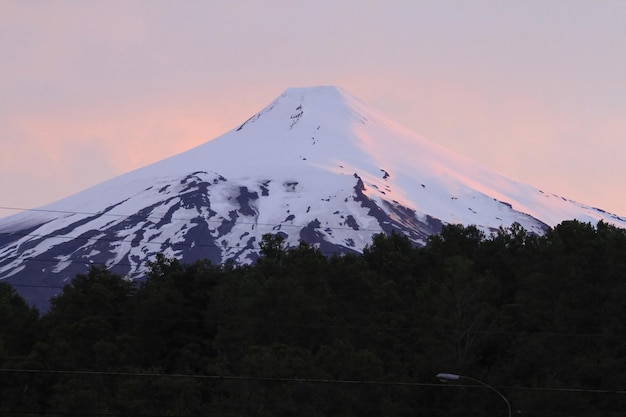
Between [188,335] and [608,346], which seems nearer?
[608,346]

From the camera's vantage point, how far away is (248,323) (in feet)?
302

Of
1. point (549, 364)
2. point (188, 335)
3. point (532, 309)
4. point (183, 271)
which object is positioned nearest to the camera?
point (549, 364)

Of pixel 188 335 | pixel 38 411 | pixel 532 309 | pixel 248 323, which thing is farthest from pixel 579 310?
pixel 38 411

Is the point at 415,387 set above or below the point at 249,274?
below

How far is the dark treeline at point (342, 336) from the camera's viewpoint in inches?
3137

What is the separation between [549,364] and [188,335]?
2952 cm

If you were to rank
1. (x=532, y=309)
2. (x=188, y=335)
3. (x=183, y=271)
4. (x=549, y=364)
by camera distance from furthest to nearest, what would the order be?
1. (x=183, y=271)
2. (x=188, y=335)
3. (x=532, y=309)
4. (x=549, y=364)

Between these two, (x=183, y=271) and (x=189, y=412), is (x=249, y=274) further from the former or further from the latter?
(x=189, y=412)

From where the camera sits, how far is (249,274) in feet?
325

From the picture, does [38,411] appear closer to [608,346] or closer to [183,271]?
[183,271]

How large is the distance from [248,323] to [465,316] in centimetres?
1611

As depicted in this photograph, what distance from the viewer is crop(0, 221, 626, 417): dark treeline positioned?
79688 mm

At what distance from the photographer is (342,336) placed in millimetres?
91000

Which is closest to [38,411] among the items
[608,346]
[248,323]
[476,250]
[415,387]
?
[248,323]
